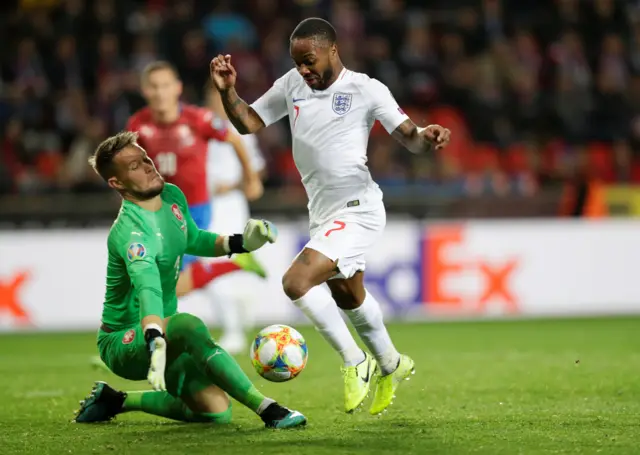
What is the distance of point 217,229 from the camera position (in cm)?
1070

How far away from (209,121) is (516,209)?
6096 millimetres

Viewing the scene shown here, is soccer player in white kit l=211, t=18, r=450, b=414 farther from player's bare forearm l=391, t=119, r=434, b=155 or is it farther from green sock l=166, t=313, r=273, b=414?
green sock l=166, t=313, r=273, b=414

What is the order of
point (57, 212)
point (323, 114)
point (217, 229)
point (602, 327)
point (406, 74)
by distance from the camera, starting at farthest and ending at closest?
point (406, 74), point (57, 212), point (602, 327), point (217, 229), point (323, 114)

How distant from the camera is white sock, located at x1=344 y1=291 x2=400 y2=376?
21.6 ft

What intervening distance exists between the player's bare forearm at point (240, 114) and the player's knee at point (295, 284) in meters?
0.88

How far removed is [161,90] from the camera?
9070 millimetres

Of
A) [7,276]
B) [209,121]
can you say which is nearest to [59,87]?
[7,276]

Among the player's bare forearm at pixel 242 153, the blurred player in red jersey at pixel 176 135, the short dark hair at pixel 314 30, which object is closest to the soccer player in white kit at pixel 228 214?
the player's bare forearm at pixel 242 153

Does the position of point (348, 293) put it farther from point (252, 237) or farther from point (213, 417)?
point (213, 417)

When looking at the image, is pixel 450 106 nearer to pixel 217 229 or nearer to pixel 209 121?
pixel 217 229

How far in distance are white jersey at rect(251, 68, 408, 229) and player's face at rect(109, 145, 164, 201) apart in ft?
2.94

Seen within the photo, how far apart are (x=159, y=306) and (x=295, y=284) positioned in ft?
2.90

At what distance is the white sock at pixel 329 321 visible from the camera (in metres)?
6.30

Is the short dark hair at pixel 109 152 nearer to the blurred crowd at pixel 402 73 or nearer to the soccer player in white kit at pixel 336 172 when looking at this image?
the soccer player in white kit at pixel 336 172
